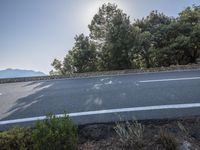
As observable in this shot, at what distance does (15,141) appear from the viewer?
3693mm

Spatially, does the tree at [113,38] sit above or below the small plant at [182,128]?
above

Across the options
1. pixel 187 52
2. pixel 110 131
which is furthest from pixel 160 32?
pixel 110 131

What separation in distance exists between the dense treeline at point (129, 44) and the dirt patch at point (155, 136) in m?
13.2

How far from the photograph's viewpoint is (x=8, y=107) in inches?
251

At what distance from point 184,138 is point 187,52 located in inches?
579

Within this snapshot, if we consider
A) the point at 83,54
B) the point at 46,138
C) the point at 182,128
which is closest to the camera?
the point at 46,138

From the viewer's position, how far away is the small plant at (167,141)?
348cm

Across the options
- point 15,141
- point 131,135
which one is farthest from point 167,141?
point 15,141

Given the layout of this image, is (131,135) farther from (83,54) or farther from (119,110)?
(83,54)

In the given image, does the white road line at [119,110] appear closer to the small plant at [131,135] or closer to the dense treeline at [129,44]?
the small plant at [131,135]

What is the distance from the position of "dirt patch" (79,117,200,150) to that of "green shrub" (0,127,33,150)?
70 cm

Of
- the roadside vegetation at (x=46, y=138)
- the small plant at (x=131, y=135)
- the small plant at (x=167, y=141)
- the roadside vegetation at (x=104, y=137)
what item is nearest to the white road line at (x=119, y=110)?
the roadside vegetation at (x=104, y=137)

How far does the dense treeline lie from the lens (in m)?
17.4

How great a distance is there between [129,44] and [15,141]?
14.2m
